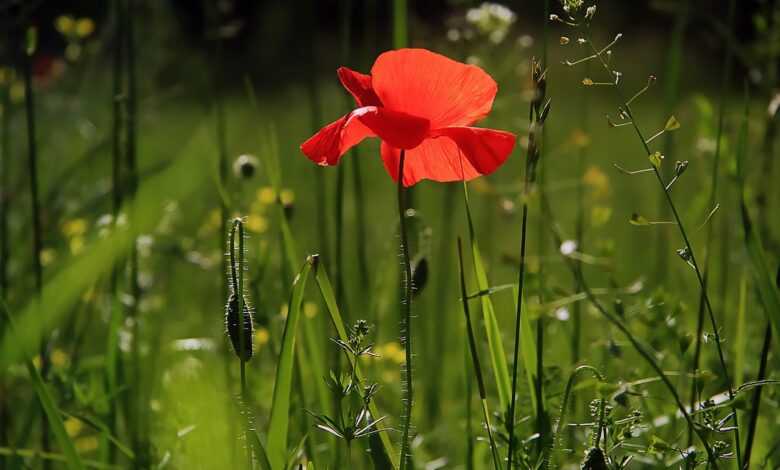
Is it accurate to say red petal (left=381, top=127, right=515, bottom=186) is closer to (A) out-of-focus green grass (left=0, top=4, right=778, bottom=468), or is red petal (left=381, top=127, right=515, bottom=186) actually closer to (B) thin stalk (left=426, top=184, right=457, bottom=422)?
(A) out-of-focus green grass (left=0, top=4, right=778, bottom=468)

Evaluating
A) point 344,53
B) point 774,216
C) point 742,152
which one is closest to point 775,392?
point 742,152

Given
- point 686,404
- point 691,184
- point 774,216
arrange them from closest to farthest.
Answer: point 686,404 → point 774,216 → point 691,184

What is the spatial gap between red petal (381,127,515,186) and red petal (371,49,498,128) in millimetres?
23

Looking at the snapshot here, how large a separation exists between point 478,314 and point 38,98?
6.99 ft

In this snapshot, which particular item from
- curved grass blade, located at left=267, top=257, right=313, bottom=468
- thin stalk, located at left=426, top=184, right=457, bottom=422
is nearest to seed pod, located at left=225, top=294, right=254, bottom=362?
curved grass blade, located at left=267, top=257, right=313, bottom=468

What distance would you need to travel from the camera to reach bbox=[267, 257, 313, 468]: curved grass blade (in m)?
0.75

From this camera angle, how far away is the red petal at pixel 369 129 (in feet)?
2.47

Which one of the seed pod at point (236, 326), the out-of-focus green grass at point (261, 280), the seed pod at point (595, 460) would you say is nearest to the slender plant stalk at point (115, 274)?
the out-of-focus green grass at point (261, 280)

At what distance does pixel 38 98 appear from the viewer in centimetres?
305

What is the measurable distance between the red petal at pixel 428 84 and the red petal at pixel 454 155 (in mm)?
23

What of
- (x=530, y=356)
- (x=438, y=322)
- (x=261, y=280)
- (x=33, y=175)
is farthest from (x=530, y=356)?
(x=438, y=322)

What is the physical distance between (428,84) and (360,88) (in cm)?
6

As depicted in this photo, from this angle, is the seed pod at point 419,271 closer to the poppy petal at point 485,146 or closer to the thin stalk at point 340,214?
the thin stalk at point 340,214

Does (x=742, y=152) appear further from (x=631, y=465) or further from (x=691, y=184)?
(x=691, y=184)
